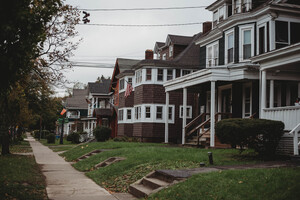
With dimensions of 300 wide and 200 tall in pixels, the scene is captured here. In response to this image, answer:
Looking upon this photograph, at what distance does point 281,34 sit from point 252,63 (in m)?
2.41

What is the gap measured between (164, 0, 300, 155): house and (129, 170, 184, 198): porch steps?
702 cm

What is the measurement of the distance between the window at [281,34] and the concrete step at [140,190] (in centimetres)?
1285

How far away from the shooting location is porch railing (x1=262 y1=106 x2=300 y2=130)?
43.9 ft

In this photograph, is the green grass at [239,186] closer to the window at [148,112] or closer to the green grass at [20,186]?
the green grass at [20,186]

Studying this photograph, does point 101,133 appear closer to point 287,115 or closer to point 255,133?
point 287,115

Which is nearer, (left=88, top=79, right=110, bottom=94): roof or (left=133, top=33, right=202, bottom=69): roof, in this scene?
(left=133, top=33, right=202, bottom=69): roof

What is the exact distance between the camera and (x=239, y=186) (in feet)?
23.9

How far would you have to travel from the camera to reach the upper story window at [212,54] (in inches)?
915

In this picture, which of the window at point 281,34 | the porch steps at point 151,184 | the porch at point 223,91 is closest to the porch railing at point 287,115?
the porch at point 223,91

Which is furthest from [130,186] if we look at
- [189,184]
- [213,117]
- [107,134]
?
[107,134]

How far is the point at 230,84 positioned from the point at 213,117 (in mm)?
3683

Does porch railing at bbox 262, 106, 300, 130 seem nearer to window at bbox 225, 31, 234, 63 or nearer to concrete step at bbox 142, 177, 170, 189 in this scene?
concrete step at bbox 142, 177, 170, 189

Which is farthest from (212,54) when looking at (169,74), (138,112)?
(138,112)

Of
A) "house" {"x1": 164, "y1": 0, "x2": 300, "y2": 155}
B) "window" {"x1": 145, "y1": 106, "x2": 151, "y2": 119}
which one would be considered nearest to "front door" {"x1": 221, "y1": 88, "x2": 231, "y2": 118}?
"house" {"x1": 164, "y1": 0, "x2": 300, "y2": 155}
